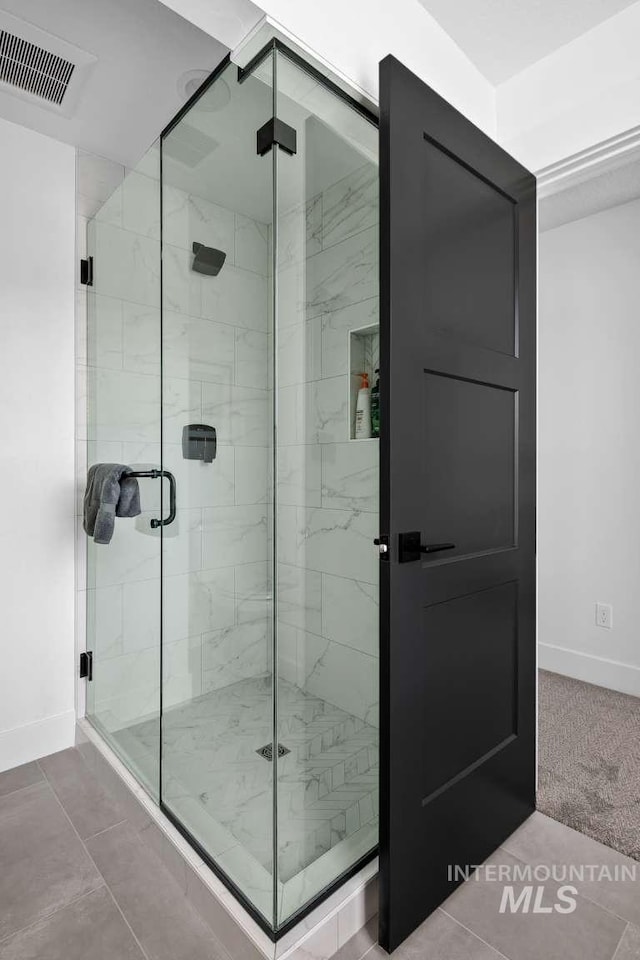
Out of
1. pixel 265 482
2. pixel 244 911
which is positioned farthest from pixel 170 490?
pixel 244 911

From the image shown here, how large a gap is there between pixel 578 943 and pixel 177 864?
1.03 meters

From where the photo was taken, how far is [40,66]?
1658 millimetres

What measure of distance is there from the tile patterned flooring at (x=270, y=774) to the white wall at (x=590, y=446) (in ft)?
6.34

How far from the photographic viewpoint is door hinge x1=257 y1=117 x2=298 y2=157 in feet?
3.56

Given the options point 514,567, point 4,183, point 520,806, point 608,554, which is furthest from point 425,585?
point 4,183

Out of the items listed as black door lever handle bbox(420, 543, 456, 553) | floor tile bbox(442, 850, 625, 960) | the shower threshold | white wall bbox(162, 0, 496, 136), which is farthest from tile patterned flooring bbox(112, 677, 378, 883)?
white wall bbox(162, 0, 496, 136)

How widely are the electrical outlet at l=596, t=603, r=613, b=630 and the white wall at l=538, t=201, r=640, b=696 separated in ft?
0.08

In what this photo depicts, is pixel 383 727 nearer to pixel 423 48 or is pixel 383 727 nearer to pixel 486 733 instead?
pixel 486 733

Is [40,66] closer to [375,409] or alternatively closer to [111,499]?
[111,499]

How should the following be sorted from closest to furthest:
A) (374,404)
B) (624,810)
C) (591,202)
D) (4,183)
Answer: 1. (374,404)
2. (624,810)
3. (4,183)
4. (591,202)

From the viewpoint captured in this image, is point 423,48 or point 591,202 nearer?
point 423,48

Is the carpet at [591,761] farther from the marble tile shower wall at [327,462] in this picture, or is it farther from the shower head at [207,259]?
the shower head at [207,259]

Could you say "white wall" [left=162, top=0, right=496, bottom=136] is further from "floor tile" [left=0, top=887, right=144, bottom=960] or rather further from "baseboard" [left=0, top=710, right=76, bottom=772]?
"baseboard" [left=0, top=710, right=76, bottom=772]

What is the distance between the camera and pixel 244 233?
1193 millimetres
